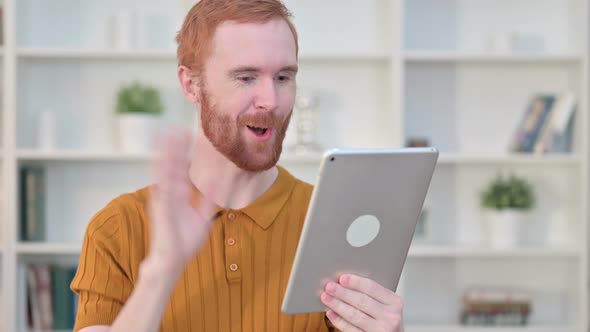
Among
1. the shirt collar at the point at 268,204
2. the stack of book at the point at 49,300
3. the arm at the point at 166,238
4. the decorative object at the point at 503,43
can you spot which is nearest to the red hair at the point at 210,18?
the shirt collar at the point at 268,204

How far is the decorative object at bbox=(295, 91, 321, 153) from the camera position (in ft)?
11.3

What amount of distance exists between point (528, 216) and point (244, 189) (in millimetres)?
2421

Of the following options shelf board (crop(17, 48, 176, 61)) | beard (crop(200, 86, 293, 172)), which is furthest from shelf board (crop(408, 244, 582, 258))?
beard (crop(200, 86, 293, 172))

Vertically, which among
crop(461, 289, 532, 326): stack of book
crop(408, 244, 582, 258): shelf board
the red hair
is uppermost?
the red hair

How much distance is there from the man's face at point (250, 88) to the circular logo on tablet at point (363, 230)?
221mm

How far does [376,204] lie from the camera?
1.27m

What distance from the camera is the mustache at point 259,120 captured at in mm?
1356

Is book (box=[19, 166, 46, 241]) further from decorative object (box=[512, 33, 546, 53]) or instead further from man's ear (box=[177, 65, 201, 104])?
decorative object (box=[512, 33, 546, 53])

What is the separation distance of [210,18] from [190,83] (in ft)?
0.43

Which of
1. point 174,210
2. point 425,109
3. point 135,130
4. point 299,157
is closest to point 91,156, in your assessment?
point 135,130

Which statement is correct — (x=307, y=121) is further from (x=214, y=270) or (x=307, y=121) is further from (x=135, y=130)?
(x=214, y=270)

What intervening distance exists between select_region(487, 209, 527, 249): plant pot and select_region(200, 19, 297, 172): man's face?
7.38 feet

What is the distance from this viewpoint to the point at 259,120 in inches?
53.6

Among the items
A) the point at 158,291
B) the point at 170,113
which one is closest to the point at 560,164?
the point at 170,113
